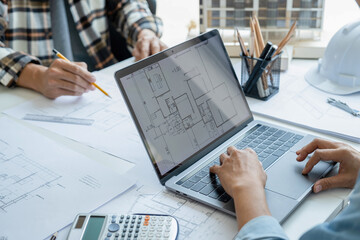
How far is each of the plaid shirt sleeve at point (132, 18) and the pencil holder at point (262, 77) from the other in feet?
1.80

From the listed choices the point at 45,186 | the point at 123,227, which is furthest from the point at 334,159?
the point at 45,186

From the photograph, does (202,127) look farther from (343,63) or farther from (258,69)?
(343,63)

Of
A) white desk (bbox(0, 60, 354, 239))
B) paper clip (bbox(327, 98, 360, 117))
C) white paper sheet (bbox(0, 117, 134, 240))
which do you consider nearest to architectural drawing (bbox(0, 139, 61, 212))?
white paper sheet (bbox(0, 117, 134, 240))

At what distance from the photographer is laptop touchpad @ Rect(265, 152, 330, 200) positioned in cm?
73

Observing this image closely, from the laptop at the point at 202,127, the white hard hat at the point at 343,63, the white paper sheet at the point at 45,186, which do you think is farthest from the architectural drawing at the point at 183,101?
the white hard hat at the point at 343,63

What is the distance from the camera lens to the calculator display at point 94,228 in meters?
0.63

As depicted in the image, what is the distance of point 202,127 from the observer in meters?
0.86

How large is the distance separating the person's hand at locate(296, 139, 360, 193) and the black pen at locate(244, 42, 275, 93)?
326 mm

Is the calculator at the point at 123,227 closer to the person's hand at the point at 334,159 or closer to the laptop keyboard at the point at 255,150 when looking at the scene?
the laptop keyboard at the point at 255,150

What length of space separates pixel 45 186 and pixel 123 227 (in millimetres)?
224

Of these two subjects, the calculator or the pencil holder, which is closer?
the calculator

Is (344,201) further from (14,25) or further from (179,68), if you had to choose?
(14,25)

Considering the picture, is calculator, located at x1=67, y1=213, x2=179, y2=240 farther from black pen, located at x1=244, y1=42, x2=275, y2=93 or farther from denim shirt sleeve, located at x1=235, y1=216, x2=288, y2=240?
black pen, located at x1=244, y1=42, x2=275, y2=93

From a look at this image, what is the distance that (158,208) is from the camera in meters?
0.72
